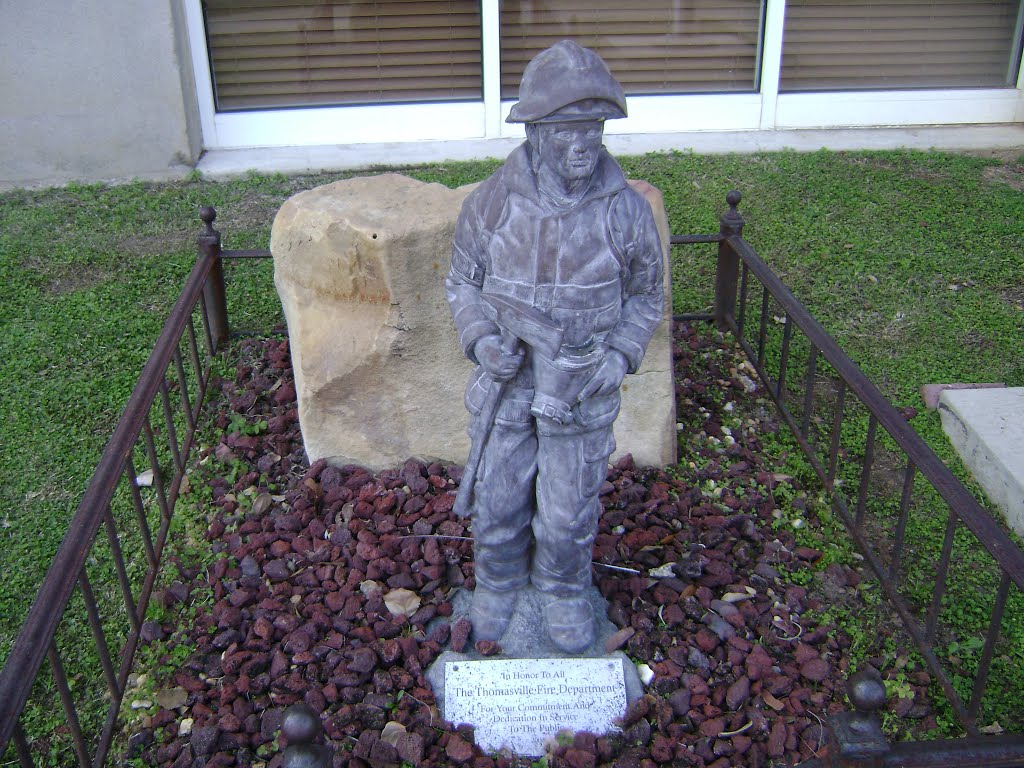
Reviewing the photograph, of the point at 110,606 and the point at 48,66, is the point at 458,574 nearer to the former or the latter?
the point at 110,606

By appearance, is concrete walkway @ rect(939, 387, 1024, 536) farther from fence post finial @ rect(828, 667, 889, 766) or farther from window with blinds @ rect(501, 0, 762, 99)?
window with blinds @ rect(501, 0, 762, 99)

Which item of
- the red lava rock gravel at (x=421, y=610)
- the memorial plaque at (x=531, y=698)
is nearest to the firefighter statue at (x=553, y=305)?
the memorial plaque at (x=531, y=698)

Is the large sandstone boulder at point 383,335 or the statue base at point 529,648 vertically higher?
the large sandstone boulder at point 383,335

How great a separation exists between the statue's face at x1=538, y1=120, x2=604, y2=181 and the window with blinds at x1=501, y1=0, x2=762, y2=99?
5.27 metres

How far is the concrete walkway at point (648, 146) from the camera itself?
7.46 m

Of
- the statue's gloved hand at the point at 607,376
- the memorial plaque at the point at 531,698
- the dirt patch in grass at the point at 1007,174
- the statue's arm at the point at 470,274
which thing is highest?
the statue's arm at the point at 470,274

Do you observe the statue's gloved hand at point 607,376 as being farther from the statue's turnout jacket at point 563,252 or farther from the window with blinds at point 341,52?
the window with blinds at point 341,52

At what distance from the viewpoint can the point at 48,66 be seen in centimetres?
702

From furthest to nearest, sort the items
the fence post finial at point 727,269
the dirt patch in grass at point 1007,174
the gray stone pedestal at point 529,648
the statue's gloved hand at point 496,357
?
the dirt patch in grass at point 1007,174
the fence post finial at point 727,269
the gray stone pedestal at point 529,648
the statue's gloved hand at point 496,357

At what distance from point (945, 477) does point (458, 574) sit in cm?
186

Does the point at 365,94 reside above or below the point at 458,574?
above

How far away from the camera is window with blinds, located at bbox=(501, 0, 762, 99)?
7742mm

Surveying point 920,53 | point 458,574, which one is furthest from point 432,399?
point 920,53

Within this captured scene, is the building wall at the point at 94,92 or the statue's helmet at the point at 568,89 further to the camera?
the building wall at the point at 94,92
